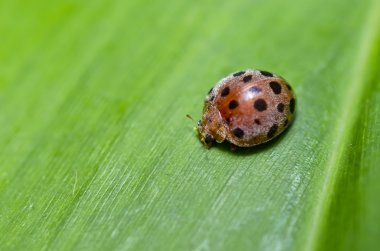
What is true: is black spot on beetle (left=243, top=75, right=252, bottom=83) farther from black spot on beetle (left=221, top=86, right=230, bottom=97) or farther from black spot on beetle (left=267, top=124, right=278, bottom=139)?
black spot on beetle (left=267, top=124, right=278, bottom=139)

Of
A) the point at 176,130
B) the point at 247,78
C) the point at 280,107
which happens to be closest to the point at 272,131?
the point at 280,107

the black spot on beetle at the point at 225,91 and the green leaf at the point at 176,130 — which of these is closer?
the green leaf at the point at 176,130

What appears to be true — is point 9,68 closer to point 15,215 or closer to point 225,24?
point 15,215

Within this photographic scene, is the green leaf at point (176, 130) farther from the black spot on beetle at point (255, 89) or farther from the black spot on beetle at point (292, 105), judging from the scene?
the black spot on beetle at point (255, 89)

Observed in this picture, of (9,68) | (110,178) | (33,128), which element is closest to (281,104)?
(110,178)

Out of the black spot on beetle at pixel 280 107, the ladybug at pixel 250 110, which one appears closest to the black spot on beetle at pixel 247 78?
the ladybug at pixel 250 110

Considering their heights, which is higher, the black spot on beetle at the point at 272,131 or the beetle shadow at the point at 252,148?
the black spot on beetle at the point at 272,131

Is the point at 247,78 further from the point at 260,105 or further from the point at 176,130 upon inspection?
the point at 176,130
